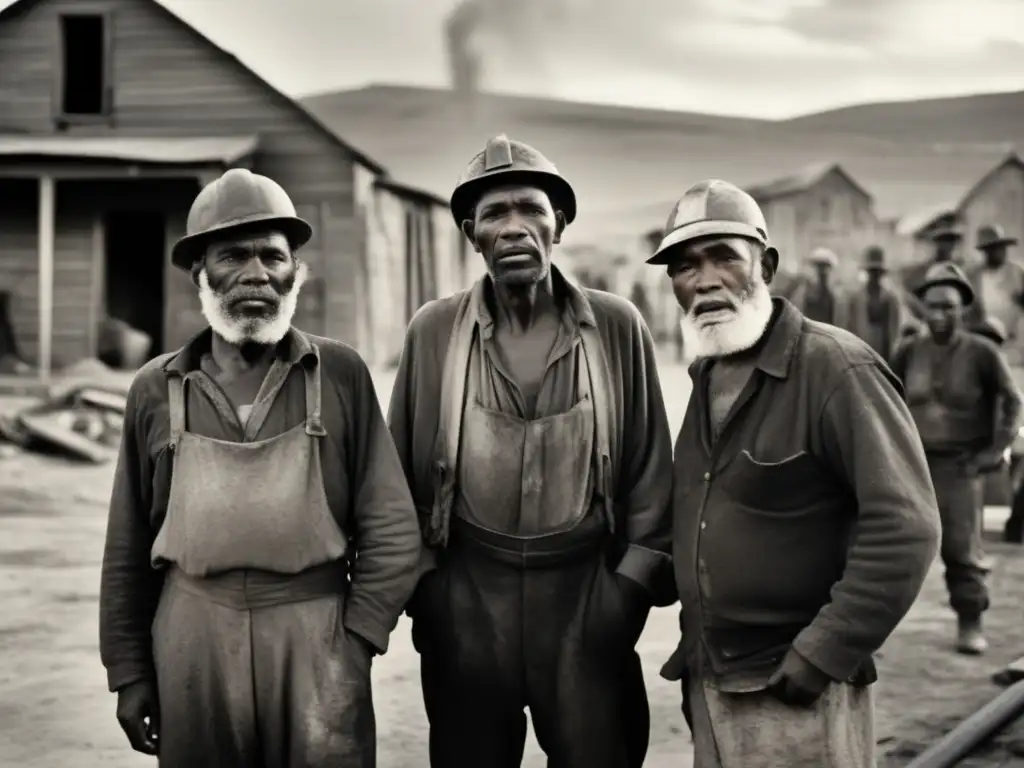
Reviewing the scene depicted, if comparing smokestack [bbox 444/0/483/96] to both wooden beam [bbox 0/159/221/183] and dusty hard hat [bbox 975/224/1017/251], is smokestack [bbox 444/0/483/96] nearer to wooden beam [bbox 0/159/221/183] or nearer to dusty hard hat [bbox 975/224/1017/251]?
wooden beam [bbox 0/159/221/183]

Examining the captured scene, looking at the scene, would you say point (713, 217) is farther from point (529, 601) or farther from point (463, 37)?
point (463, 37)

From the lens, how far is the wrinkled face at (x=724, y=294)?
2732mm

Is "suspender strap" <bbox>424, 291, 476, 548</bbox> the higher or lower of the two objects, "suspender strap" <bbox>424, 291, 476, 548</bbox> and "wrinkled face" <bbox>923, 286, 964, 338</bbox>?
the lower

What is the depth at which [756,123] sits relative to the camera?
2094 cm

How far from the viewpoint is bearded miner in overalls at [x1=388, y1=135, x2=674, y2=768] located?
3.07 m

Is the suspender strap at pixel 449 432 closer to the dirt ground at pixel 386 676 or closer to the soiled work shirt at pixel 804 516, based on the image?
the soiled work shirt at pixel 804 516

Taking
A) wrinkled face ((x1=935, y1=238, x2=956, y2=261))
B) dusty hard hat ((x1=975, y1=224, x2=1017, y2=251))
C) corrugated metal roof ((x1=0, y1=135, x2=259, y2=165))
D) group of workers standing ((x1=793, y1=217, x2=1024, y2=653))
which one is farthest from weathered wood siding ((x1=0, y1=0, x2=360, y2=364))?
group of workers standing ((x1=793, y1=217, x2=1024, y2=653))

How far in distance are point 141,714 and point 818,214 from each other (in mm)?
17407

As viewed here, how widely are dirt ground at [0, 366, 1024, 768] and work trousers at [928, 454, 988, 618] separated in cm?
31

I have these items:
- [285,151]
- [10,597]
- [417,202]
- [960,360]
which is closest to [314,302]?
[285,151]

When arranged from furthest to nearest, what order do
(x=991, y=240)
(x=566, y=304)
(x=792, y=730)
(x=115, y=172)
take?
(x=115, y=172) < (x=991, y=240) < (x=566, y=304) < (x=792, y=730)

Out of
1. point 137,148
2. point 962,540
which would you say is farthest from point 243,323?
point 137,148

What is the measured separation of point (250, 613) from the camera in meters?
2.76

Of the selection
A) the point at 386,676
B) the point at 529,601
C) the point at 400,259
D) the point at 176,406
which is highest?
the point at 400,259
